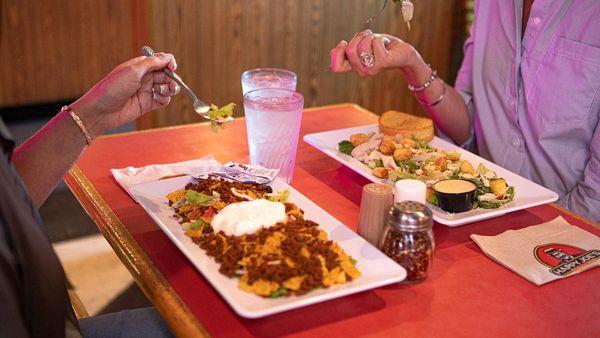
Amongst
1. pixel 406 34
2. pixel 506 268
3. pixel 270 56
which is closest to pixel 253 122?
pixel 506 268

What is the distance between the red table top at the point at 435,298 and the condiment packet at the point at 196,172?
0.04 meters

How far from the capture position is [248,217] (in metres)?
1.26

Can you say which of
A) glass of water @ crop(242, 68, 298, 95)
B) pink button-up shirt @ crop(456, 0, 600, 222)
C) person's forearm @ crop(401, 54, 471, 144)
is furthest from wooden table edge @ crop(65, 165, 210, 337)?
pink button-up shirt @ crop(456, 0, 600, 222)

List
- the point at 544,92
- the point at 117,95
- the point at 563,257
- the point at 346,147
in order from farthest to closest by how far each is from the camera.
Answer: the point at 544,92 → the point at 346,147 → the point at 117,95 → the point at 563,257

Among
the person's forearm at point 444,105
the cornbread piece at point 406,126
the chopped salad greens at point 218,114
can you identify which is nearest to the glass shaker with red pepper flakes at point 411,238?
the chopped salad greens at point 218,114

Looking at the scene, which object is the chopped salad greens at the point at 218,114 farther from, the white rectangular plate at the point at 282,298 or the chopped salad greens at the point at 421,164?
the chopped salad greens at the point at 421,164

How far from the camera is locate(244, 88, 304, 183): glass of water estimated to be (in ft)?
5.25

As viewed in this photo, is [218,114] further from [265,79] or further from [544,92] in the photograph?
[544,92]

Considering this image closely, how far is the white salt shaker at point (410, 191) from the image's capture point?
134cm

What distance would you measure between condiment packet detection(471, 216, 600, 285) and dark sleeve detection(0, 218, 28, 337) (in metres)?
0.88

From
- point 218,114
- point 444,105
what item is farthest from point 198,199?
point 444,105

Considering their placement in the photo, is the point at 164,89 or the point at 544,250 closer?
the point at 544,250

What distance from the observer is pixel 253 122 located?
163 cm

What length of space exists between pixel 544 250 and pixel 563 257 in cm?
4
